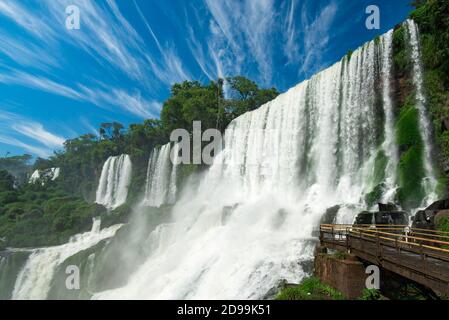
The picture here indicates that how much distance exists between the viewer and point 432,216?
1468 centimetres

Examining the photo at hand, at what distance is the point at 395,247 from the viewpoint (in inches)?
391

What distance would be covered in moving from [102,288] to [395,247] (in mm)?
24661

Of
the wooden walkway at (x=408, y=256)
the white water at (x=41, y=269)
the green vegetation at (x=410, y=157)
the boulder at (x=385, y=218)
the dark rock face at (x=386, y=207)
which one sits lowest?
the white water at (x=41, y=269)

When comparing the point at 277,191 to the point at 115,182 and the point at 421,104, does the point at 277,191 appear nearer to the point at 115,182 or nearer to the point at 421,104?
the point at 421,104

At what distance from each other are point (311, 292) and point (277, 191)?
20122 mm

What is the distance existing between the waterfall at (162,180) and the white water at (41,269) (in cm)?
1124

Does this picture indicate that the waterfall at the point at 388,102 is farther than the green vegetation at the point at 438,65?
Yes

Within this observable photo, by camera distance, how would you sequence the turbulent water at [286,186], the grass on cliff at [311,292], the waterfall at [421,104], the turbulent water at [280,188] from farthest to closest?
the waterfall at [421,104] < the turbulent water at [280,188] < the turbulent water at [286,186] < the grass on cliff at [311,292]

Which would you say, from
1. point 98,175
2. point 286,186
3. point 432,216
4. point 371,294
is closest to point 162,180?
point 286,186

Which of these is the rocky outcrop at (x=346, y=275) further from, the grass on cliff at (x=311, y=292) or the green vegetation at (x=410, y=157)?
the green vegetation at (x=410, y=157)

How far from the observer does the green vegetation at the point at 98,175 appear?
48125 millimetres


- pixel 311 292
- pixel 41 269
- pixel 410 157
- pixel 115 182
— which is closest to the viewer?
pixel 311 292

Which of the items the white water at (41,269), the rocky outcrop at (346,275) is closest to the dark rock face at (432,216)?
the rocky outcrop at (346,275)
